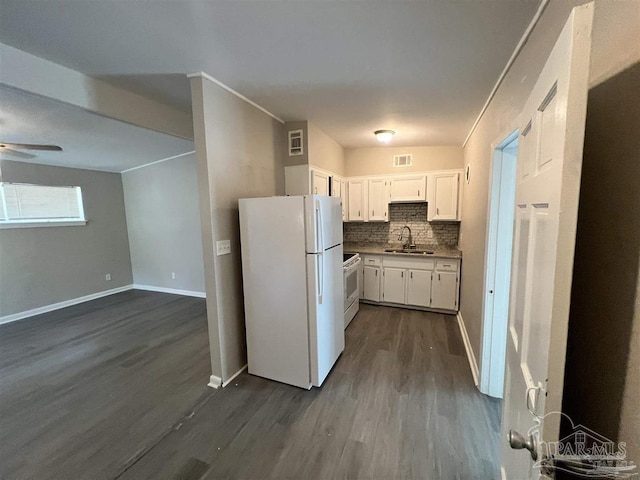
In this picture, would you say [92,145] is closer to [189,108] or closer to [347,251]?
[189,108]

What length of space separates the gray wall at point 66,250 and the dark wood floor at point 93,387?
1.75ft

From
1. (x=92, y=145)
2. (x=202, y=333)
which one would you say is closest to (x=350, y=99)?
(x=202, y=333)

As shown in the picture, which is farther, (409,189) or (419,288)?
(409,189)

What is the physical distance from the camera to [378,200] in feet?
14.3

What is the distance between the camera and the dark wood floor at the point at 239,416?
64.1 inches

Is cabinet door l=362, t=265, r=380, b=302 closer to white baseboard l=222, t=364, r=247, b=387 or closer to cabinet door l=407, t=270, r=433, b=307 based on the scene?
cabinet door l=407, t=270, r=433, b=307

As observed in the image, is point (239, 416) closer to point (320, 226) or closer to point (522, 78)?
point (320, 226)

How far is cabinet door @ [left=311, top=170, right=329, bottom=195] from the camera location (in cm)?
329

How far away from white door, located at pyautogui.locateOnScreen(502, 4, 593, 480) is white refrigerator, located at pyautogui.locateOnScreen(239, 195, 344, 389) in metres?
1.44

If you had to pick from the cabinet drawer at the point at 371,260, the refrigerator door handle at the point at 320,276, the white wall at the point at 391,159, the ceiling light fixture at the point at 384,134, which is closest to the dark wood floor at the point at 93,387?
the refrigerator door handle at the point at 320,276

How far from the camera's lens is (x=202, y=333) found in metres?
3.42

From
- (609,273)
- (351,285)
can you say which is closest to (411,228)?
(351,285)

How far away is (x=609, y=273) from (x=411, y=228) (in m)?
3.82

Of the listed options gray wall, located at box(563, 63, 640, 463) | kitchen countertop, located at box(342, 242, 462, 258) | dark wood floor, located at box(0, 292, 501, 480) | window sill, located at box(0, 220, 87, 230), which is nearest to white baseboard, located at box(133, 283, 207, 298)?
window sill, located at box(0, 220, 87, 230)
